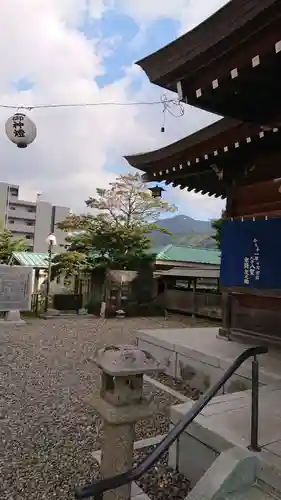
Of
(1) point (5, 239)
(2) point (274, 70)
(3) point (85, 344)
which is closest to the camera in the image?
(2) point (274, 70)

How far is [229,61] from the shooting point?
2.36 meters

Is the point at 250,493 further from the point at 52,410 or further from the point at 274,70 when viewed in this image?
the point at 274,70

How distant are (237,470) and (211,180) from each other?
4893mm

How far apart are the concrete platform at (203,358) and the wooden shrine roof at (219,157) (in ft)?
8.72

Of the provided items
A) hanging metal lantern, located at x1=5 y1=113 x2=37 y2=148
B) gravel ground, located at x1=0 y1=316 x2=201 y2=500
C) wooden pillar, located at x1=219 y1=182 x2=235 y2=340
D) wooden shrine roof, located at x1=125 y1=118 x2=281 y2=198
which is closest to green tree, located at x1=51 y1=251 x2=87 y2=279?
gravel ground, located at x1=0 y1=316 x2=201 y2=500

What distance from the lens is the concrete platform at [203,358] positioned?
161 inches

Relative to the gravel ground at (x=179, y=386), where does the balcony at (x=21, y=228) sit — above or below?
above

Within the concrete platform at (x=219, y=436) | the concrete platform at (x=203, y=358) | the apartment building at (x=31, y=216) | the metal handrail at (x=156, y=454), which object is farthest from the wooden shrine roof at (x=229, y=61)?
the apartment building at (x=31, y=216)

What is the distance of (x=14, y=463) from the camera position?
2754 millimetres

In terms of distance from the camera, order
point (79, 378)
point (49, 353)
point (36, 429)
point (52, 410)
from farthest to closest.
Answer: point (49, 353) → point (79, 378) → point (52, 410) → point (36, 429)

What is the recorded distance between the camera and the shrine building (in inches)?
86.9

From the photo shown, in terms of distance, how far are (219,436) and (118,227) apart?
12.4 m

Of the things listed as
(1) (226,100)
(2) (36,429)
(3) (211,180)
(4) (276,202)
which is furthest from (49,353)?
(1) (226,100)

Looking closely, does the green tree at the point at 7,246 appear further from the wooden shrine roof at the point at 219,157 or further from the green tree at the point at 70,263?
the wooden shrine roof at the point at 219,157
